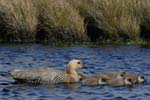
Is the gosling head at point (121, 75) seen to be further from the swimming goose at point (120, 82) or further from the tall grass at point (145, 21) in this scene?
the tall grass at point (145, 21)

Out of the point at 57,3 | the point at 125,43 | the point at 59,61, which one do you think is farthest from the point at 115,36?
the point at 59,61

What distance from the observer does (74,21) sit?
26172 mm

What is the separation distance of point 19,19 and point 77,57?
465cm

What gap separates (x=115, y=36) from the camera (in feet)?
86.5

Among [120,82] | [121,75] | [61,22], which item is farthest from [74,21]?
[120,82]

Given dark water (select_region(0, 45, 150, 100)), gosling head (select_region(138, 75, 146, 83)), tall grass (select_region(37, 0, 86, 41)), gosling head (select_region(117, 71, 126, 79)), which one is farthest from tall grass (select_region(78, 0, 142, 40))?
gosling head (select_region(138, 75, 146, 83))

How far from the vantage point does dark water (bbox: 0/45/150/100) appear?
16422mm

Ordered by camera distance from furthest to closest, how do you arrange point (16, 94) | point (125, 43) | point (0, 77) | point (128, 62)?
point (125, 43)
point (128, 62)
point (0, 77)
point (16, 94)

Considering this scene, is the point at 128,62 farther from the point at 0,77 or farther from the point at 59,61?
the point at 0,77

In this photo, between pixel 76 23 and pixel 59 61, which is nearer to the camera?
pixel 59 61

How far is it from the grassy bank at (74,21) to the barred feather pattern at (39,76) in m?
7.72

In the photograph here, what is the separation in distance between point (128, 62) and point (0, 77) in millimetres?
4248

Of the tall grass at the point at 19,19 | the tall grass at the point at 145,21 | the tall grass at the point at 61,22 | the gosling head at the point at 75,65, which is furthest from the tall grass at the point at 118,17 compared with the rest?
the gosling head at the point at 75,65

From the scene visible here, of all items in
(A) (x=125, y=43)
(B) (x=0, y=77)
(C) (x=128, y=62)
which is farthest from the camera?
(A) (x=125, y=43)
